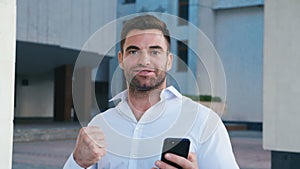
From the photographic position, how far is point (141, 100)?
1564 mm

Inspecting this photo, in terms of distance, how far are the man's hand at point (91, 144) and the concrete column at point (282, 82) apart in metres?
5.82

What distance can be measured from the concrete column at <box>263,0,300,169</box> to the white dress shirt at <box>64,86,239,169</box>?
18.2 ft

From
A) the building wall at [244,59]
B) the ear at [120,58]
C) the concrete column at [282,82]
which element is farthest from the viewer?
the building wall at [244,59]

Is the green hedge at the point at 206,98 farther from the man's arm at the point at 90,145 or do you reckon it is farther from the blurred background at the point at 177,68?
the man's arm at the point at 90,145

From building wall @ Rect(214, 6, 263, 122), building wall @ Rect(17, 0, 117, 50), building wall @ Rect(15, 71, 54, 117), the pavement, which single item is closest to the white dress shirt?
the pavement

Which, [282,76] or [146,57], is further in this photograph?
[282,76]

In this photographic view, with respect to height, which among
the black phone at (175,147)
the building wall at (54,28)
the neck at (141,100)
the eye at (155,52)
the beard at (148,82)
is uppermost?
the building wall at (54,28)

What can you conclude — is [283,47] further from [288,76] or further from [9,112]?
[9,112]

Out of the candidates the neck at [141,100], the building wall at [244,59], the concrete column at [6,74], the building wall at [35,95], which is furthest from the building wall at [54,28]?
the neck at [141,100]

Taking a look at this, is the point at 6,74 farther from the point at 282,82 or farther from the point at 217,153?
the point at 282,82

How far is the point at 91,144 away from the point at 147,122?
0.82ft

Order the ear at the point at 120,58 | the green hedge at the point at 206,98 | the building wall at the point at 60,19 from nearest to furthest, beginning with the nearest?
1. the green hedge at the point at 206,98
2. the ear at the point at 120,58
3. the building wall at the point at 60,19

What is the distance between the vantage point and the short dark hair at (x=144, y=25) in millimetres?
1424

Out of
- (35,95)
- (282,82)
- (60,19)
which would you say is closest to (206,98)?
(282,82)
